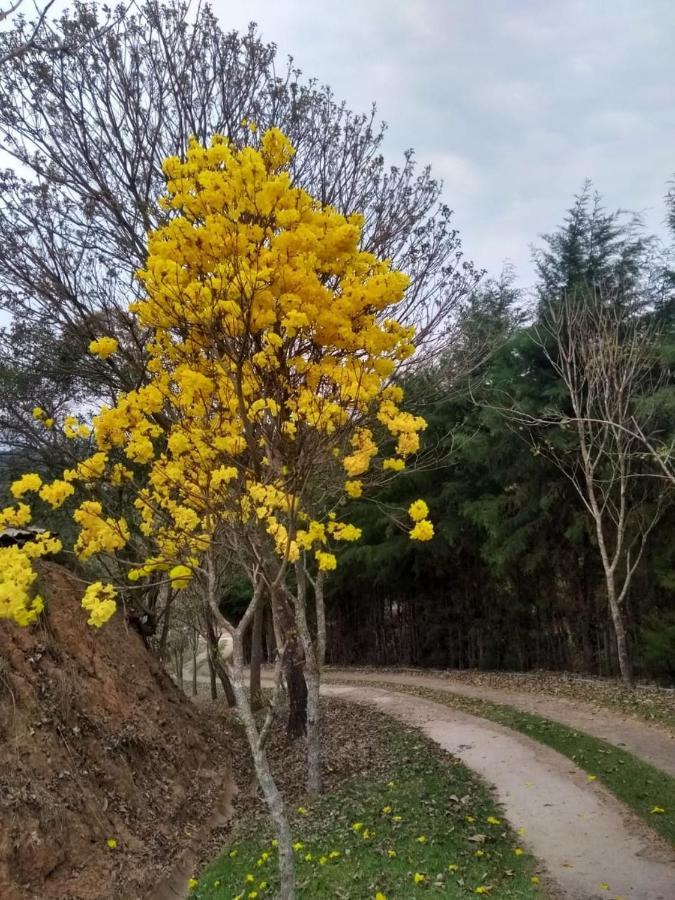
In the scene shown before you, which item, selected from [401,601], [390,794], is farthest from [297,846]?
[401,601]

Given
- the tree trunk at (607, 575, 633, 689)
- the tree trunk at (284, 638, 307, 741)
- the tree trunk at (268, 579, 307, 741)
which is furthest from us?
the tree trunk at (607, 575, 633, 689)

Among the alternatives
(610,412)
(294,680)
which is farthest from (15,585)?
(610,412)

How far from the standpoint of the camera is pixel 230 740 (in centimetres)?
945

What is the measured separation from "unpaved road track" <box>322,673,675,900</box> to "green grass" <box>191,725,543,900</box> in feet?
0.72

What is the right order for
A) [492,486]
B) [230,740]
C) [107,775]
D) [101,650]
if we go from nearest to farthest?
[107,775]
[101,650]
[230,740]
[492,486]

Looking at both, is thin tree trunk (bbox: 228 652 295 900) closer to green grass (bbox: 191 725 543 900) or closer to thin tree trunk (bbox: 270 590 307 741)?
green grass (bbox: 191 725 543 900)

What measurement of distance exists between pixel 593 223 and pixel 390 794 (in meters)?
9.93

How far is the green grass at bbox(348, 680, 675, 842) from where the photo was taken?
18.0ft

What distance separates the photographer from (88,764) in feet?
18.1

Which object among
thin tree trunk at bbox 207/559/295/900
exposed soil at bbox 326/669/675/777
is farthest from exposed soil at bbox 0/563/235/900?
exposed soil at bbox 326/669/675/777

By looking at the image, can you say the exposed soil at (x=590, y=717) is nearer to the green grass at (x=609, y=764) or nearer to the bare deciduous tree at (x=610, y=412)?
the green grass at (x=609, y=764)

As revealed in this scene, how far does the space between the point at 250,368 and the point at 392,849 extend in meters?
3.49

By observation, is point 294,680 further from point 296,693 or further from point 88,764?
point 88,764

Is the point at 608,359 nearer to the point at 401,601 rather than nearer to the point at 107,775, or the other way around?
the point at 107,775
